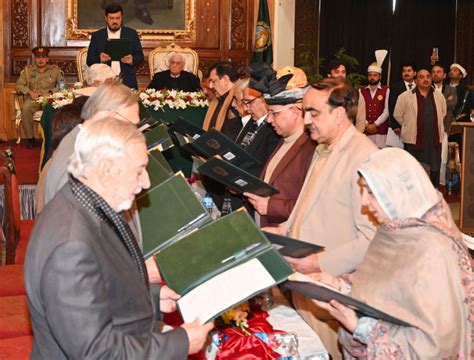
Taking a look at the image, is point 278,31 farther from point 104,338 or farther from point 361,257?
point 104,338

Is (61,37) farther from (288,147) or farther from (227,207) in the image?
(288,147)

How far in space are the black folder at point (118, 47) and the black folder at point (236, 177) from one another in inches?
175

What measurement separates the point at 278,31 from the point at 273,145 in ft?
29.1

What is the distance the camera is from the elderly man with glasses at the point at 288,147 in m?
4.00

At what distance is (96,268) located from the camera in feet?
6.20

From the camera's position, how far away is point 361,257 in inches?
126

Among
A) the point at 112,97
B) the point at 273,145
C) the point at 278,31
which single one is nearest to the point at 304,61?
the point at 278,31

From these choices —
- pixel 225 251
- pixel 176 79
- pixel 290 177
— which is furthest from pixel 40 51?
pixel 225 251

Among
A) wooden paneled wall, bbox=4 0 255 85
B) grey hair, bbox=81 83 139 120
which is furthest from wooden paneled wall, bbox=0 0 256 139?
grey hair, bbox=81 83 139 120

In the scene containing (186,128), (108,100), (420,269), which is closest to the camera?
(420,269)

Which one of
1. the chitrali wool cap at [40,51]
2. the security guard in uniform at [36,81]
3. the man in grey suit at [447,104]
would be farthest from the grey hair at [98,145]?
the chitrali wool cap at [40,51]

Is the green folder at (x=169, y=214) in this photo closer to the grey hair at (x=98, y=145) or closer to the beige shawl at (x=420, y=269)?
the beige shawl at (x=420, y=269)

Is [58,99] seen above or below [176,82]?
below

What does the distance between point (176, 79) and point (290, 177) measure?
21.2 ft
